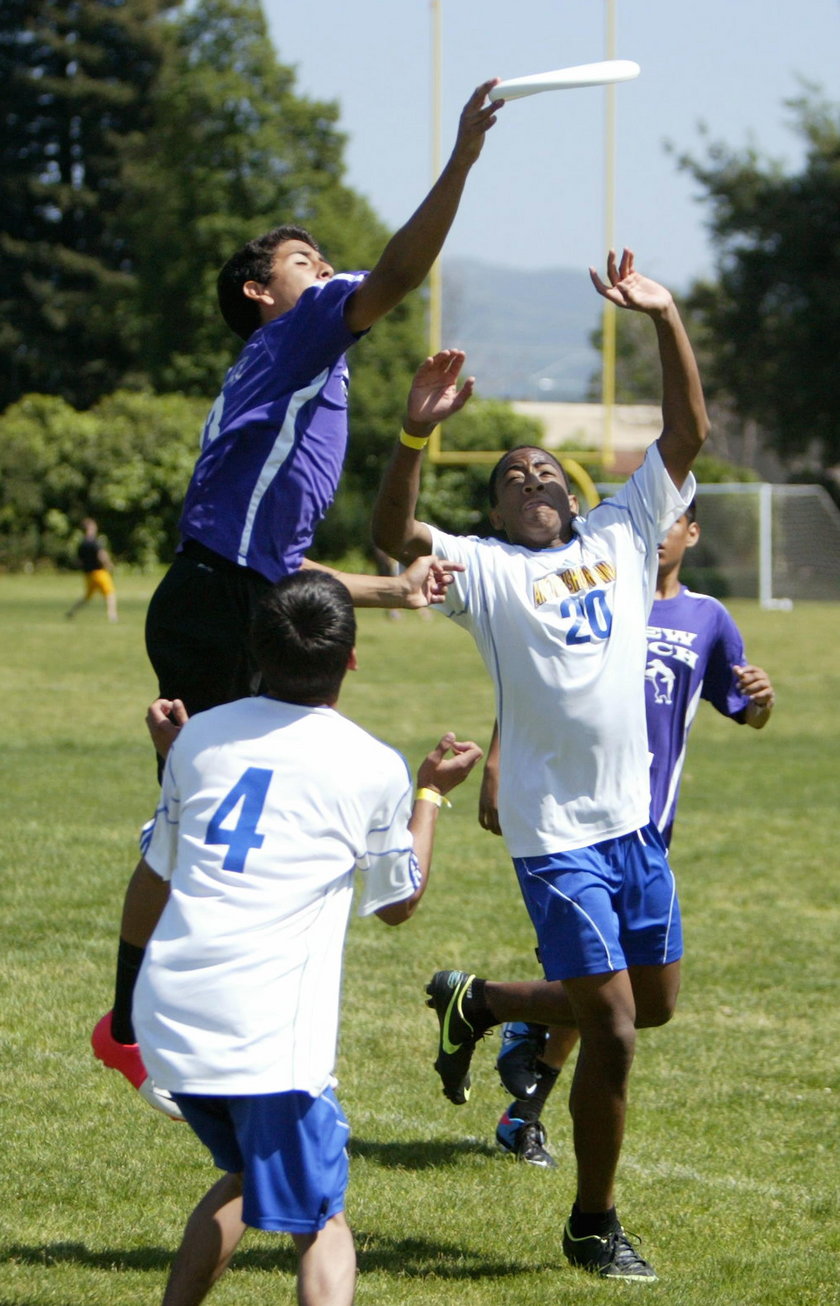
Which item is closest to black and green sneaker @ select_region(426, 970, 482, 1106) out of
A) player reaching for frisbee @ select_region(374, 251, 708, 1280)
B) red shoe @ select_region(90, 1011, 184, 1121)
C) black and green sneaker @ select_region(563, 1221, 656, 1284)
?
player reaching for frisbee @ select_region(374, 251, 708, 1280)

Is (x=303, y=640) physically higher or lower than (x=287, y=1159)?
higher

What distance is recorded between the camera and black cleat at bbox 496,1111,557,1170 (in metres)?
5.27

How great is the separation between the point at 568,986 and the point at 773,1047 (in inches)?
Answer: 97.6

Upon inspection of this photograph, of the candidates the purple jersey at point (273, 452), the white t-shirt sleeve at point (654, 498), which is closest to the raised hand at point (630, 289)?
the white t-shirt sleeve at point (654, 498)

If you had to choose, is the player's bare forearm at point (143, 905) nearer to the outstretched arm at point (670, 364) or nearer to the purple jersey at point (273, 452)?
the purple jersey at point (273, 452)

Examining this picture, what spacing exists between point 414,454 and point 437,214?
2.39 feet

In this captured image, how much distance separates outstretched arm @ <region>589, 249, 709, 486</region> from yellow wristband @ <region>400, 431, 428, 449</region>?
0.61m

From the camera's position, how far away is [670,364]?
14.7 feet

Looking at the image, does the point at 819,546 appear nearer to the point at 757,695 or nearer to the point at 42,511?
the point at 42,511

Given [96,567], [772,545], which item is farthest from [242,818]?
[772,545]

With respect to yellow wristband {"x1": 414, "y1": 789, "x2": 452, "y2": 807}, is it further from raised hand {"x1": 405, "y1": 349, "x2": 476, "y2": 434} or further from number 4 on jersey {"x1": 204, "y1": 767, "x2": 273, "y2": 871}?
raised hand {"x1": 405, "y1": 349, "x2": 476, "y2": 434}

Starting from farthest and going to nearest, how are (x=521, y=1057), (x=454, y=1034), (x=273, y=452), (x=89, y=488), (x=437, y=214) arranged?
(x=89, y=488), (x=521, y=1057), (x=454, y=1034), (x=273, y=452), (x=437, y=214)

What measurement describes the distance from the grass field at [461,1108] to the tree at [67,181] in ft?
183

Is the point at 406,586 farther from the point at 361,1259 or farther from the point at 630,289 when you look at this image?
the point at 361,1259
